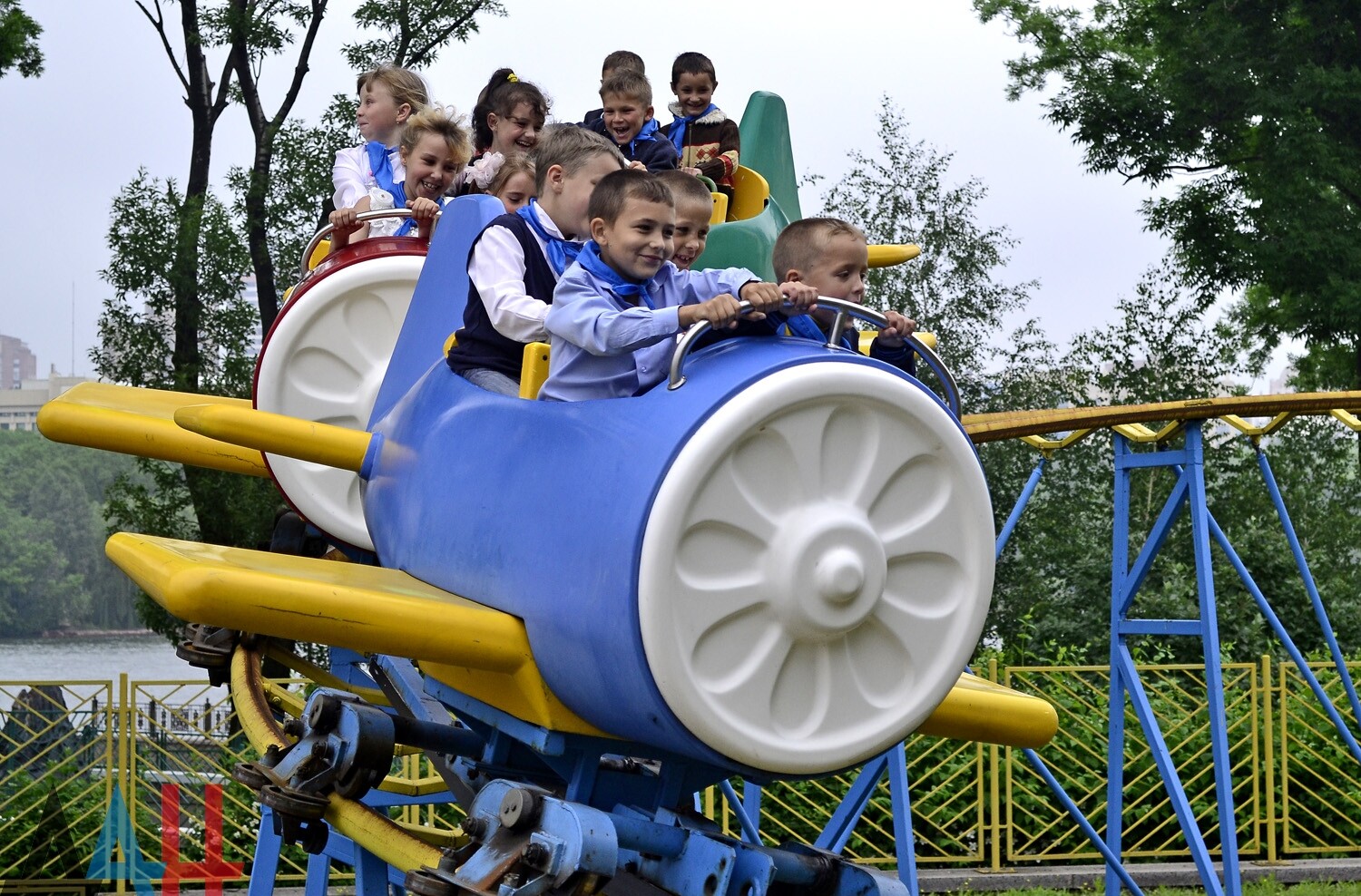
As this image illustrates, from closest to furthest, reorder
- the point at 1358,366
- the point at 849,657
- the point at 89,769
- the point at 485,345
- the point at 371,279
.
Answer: the point at 849,657 → the point at 485,345 → the point at 371,279 → the point at 89,769 → the point at 1358,366

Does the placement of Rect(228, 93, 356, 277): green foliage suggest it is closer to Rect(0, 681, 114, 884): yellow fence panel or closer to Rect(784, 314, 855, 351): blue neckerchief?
Rect(0, 681, 114, 884): yellow fence panel

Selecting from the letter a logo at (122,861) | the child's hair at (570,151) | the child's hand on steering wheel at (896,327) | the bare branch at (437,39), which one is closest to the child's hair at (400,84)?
the child's hair at (570,151)

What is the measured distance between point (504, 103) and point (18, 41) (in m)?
11.1

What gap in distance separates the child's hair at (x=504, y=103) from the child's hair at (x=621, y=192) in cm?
211

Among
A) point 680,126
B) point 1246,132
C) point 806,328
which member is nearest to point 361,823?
point 806,328

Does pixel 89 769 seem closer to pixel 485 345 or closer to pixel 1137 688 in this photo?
pixel 1137 688

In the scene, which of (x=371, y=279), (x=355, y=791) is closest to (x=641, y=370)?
(x=355, y=791)

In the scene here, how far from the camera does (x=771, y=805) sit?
9.10m

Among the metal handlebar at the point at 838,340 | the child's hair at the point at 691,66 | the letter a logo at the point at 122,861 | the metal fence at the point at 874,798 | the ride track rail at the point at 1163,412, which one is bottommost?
the letter a logo at the point at 122,861

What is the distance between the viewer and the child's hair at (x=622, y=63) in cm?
503

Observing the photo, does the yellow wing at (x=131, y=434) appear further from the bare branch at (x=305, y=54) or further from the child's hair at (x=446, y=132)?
the bare branch at (x=305, y=54)

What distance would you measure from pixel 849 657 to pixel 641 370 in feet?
1.87

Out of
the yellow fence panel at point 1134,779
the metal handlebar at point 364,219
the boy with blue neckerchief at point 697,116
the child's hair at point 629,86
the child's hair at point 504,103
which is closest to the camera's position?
the metal handlebar at point 364,219

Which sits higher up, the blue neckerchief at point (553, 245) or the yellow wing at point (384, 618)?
the blue neckerchief at point (553, 245)
